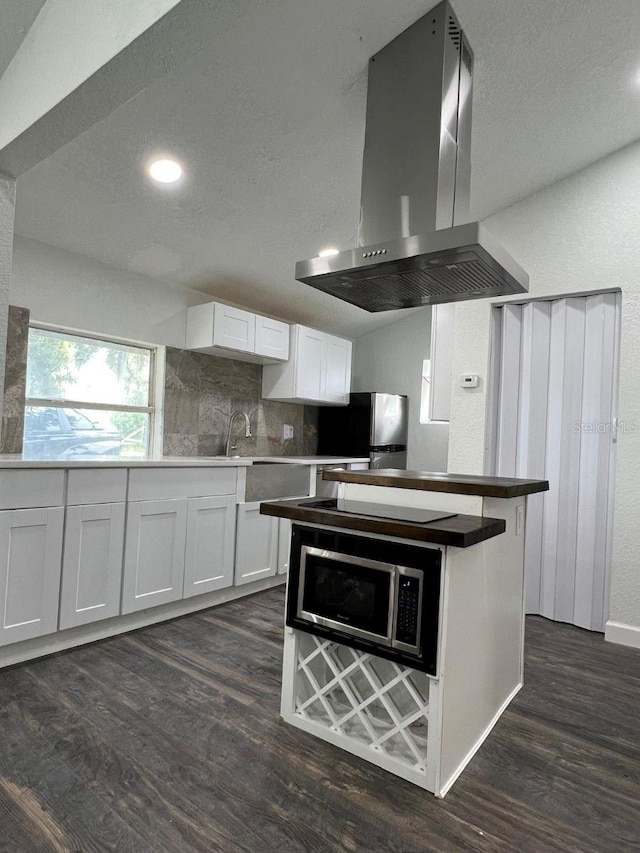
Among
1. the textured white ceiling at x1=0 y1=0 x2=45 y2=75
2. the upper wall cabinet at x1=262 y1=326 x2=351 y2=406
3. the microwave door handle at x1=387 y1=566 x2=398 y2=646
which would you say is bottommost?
the microwave door handle at x1=387 y1=566 x2=398 y2=646

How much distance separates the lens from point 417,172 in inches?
86.2

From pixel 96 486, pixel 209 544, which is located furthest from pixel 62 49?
pixel 209 544

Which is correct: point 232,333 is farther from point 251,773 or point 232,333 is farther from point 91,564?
point 251,773

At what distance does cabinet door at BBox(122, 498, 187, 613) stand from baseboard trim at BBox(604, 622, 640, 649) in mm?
2473

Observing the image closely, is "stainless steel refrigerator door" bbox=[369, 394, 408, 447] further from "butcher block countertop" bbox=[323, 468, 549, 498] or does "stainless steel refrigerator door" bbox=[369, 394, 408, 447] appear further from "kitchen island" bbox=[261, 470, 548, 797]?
"kitchen island" bbox=[261, 470, 548, 797]

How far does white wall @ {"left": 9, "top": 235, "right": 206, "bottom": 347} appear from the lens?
3059 mm

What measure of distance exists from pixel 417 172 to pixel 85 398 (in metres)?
2.43

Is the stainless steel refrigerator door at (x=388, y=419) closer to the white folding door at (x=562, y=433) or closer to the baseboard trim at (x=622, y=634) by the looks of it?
the white folding door at (x=562, y=433)

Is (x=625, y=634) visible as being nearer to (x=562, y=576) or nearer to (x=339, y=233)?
(x=562, y=576)

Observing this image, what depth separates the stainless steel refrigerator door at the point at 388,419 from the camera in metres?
4.92

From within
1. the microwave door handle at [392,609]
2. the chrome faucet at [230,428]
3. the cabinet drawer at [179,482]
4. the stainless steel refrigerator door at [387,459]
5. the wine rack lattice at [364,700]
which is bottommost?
the wine rack lattice at [364,700]

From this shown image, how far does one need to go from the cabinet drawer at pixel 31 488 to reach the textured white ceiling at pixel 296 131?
149 cm

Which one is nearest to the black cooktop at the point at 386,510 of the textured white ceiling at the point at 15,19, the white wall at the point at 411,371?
the textured white ceiling at the point at 15,19

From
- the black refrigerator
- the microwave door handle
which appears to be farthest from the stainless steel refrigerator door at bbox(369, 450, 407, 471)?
the microwave door handle
